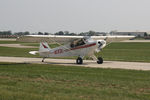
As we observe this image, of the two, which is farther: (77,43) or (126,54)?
(126,54)

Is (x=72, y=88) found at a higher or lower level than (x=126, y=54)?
higher

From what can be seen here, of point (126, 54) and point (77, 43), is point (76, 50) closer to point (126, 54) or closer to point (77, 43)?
point (77, 43)

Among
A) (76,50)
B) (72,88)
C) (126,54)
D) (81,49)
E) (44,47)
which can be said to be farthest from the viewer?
(126,54)

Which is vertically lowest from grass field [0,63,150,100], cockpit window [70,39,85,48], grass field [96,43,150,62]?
grass field [96,43,150,62]

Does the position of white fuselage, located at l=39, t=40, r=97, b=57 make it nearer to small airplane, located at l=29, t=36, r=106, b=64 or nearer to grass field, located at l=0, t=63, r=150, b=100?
small airplane, located at l=29, t=36, r=106, b=64

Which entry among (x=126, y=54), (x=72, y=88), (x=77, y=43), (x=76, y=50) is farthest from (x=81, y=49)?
(x=126, y=54)

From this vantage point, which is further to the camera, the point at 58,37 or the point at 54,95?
the point at 58,37

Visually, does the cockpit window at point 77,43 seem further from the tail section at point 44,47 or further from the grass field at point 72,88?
the grass field at point 72,88

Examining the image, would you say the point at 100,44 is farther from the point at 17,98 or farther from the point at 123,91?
the point at 17,98

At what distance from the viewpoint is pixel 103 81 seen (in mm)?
14594

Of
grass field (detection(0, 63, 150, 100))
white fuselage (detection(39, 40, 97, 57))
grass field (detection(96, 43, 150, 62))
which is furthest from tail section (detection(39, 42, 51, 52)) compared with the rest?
grass field (detection(0, 63, 150, 100))

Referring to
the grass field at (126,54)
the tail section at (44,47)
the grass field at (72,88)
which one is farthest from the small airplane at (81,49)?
the grass field at (72,88)

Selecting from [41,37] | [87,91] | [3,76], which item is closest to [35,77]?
[3,76]

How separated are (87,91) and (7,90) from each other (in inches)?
127
